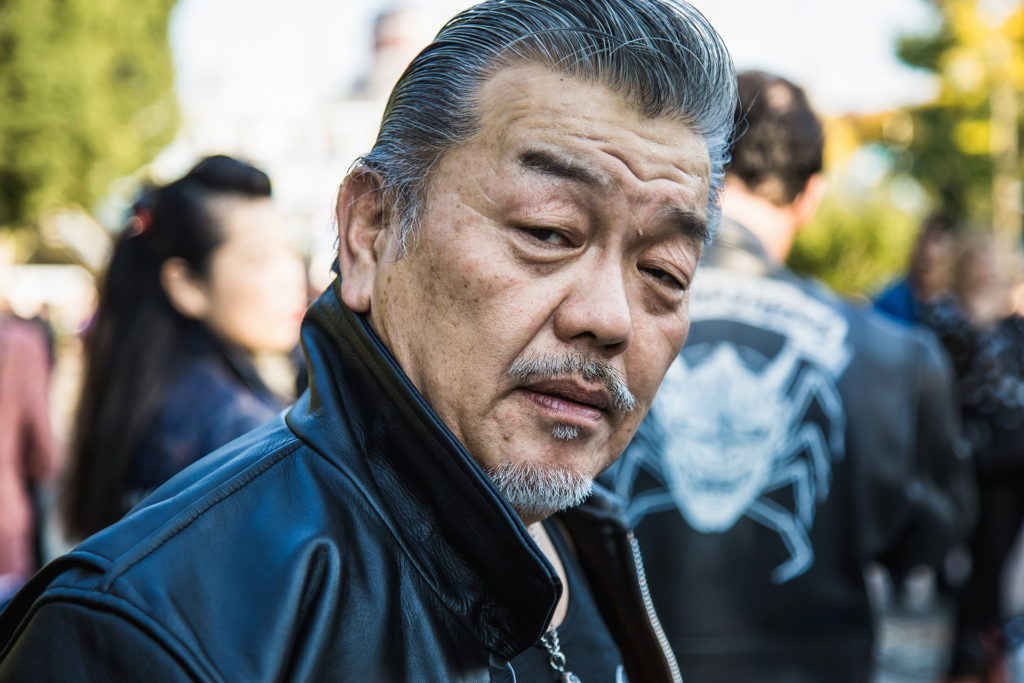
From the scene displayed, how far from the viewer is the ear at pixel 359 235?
1446 millimetres

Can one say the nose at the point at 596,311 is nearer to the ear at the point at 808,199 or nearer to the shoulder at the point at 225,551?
the shoulder at the point at 225,551

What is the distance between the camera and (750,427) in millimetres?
2750

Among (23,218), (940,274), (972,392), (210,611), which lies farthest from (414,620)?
(23,218)

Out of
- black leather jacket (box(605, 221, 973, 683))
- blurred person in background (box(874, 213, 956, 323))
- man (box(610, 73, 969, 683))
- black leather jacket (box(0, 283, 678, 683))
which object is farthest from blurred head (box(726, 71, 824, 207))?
blurred person in background (box(874, 213, 956, 323))

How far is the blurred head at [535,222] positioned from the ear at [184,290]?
193 cm

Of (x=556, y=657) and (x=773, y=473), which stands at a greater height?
(x=556, y=657)

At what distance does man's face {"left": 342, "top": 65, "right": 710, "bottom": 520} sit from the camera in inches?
53.3

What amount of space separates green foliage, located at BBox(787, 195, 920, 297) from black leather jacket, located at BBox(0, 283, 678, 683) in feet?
78.4

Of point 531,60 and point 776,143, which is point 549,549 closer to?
point 531,60

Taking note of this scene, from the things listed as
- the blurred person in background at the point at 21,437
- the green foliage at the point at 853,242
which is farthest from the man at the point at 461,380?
the green foliage at the point at 853,242

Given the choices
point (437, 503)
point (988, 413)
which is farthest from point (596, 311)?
point (988, 413)

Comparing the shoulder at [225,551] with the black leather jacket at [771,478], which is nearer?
the shoulder at [225,551]

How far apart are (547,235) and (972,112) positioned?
21739mm

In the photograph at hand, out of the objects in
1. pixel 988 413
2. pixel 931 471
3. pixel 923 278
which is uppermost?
pixel 931 471
